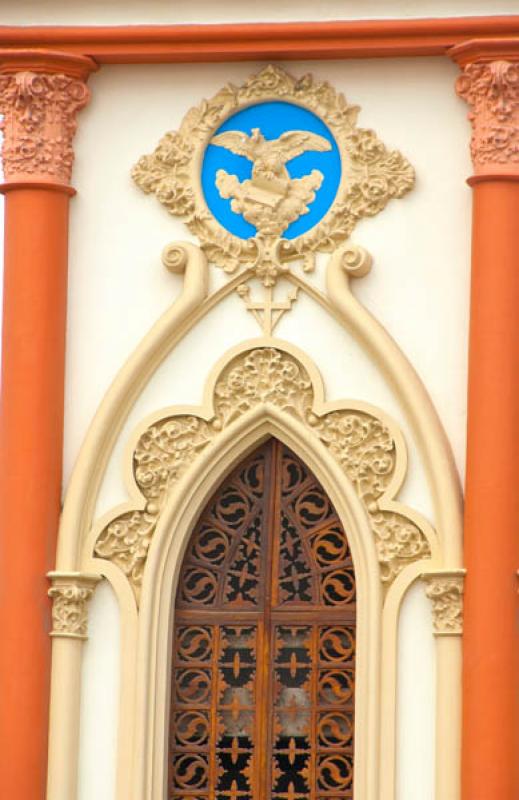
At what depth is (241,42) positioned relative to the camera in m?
20.6

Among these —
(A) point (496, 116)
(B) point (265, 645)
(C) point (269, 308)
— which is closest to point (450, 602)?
(B) point (265, 645)

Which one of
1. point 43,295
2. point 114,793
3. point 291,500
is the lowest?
point 114,793

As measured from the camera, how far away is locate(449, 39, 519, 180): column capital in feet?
66.0

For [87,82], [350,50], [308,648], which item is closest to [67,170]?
[87,82]

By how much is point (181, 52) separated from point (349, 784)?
4.78 m

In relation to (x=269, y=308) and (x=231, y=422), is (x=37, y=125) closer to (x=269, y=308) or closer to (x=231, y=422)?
(x=269, y=308)

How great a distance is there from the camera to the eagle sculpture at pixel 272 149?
20609 mm

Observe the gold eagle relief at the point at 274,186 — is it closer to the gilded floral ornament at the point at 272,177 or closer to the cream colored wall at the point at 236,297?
the gilded floral ornament at the point at 272,177

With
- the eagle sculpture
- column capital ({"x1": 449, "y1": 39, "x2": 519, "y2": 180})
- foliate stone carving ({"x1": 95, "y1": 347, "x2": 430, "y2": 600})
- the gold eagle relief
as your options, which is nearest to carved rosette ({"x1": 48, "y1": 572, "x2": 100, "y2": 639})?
foliate stone carving ({"x1": 95, "y1": 347, "x2": 430, "y2": 600})

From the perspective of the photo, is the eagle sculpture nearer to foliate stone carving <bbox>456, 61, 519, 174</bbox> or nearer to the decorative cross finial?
the decorative cross finial

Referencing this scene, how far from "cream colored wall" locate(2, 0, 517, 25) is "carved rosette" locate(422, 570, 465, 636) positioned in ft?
11.7

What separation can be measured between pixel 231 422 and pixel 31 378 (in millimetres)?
1295

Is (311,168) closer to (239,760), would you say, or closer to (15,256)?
(15,256)

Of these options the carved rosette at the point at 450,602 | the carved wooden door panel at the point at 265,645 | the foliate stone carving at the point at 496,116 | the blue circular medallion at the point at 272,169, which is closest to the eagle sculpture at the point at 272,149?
the blue circular medallion at the point at 272,169
